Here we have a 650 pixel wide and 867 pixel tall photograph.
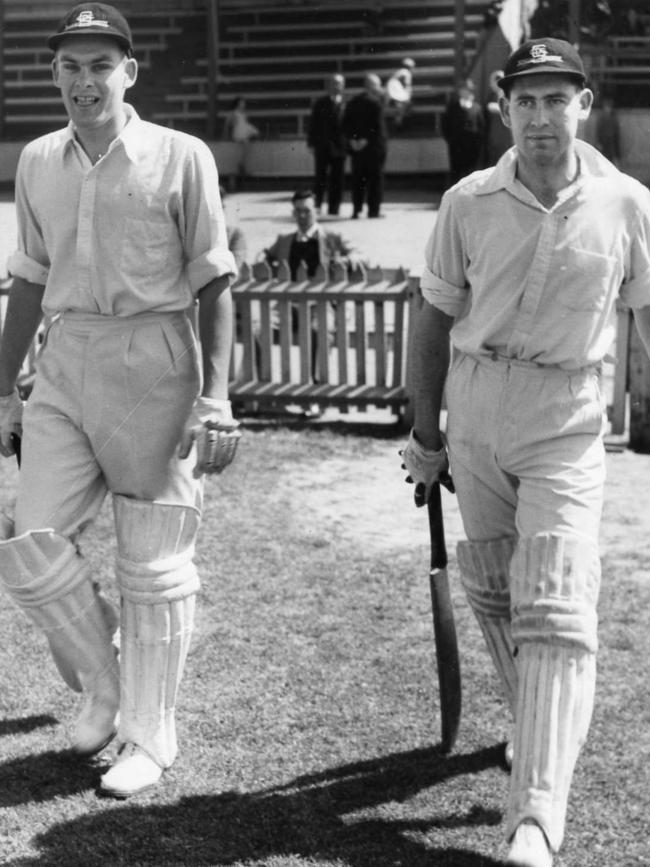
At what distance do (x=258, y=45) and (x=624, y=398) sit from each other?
20.2 metres

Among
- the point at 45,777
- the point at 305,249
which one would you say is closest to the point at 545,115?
the point at 45,777

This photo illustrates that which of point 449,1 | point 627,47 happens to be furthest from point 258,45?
point 627,47

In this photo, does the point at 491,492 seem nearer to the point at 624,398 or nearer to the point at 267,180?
the point at 624,398

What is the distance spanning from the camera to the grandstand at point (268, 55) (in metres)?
24.6

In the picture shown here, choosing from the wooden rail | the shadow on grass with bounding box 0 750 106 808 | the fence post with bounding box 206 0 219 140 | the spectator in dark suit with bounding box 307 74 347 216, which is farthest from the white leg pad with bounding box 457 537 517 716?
the fence post with bounding box 206 0 219 140

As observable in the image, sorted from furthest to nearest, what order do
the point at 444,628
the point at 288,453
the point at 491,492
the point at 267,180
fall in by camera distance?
the point at 267,180, the point at 288,453, the point at 444,628, the point at 491,492

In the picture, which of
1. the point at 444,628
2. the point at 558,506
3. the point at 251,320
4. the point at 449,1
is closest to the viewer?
the point at 558,506

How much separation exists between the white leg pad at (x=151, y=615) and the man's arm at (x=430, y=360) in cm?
74

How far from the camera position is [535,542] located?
11.4ft

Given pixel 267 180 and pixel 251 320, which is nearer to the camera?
pixel 251 320

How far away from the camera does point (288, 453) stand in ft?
26.7

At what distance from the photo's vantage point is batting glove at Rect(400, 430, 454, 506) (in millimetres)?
3939

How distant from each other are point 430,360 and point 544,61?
851 millimetres

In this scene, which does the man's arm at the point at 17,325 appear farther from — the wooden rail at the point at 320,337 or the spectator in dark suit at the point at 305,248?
the spectator in dark suit at the point at 305,248
